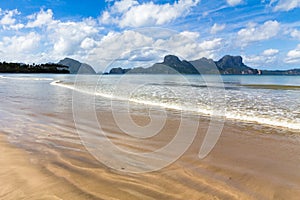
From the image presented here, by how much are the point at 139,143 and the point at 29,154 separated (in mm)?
2221

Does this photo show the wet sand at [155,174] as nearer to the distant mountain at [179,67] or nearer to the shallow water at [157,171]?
the shallow water at [157,171]

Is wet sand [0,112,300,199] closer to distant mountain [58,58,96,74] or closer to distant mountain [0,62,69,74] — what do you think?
distant mountain [58,58,96,74]

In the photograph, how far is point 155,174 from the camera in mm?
3674

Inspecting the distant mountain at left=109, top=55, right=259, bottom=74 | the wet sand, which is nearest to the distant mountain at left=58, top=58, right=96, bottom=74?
the distant mountain at left=109, top=55, right=259, bottom=74

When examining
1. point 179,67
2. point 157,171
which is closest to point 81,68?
point 179,67

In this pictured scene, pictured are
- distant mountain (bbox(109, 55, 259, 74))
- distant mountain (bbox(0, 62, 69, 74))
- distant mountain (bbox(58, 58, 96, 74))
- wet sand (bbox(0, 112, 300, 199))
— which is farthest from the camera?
distant mountain (bbox(0, 62, 69, 74))

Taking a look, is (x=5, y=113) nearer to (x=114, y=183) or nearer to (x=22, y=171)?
(x=22, y=171)

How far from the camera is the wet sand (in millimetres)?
3033

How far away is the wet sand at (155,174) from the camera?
3033 mm

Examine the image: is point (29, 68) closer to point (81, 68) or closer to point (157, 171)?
point (81, 68)

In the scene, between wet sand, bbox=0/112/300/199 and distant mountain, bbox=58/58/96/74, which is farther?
distant mountain, bbox=58/58/96/74

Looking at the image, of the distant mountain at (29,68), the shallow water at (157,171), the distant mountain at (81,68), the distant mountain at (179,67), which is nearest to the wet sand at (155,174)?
the shallow water at (157,171)

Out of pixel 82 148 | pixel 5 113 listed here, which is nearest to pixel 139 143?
pixel 82 148

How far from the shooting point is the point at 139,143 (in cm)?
552
